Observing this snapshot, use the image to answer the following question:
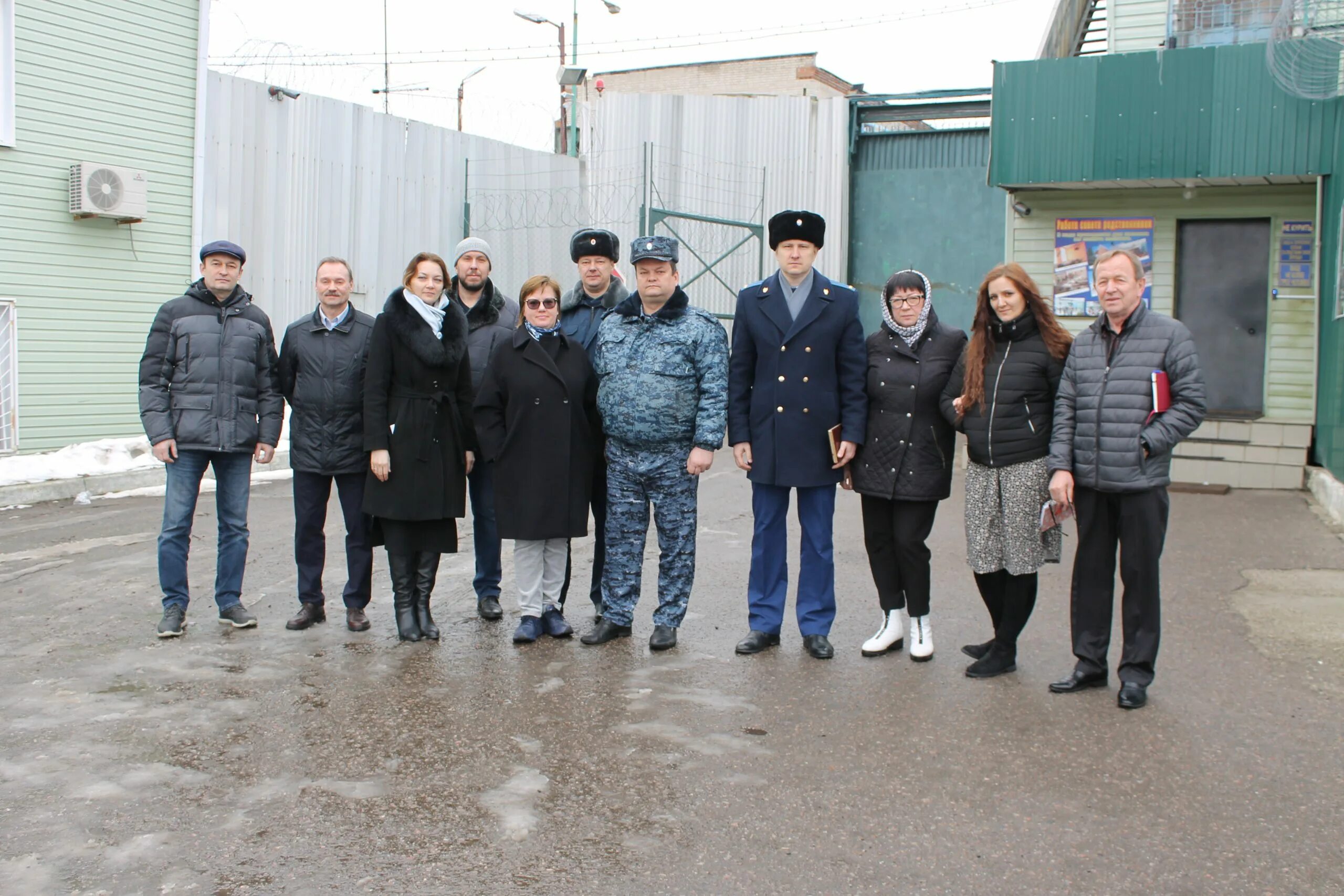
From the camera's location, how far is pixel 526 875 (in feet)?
11.1

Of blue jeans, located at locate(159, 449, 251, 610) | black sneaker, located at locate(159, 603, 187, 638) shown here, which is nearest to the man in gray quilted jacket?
blue jeans, located at locate(159, 449, 251, 610)

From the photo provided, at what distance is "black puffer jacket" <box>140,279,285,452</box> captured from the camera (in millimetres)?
6047

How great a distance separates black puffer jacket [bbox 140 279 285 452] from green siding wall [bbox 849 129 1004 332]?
1342 centimetres

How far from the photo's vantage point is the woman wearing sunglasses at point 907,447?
217 inches

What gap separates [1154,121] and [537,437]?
9.01 metres

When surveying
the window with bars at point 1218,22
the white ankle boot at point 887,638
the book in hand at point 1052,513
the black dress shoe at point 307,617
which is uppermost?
the window with bars at point 1218,22

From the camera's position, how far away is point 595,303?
6285 millimetres

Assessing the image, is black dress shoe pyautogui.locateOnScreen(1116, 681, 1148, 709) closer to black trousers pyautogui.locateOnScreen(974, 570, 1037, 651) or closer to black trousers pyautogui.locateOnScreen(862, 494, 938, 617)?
black trousers pyautogui.locateOnScreen(974, 570, 1037, 651)

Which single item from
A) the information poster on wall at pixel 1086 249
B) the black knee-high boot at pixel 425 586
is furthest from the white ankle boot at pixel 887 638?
the information poster on wall at pixel 1086 249

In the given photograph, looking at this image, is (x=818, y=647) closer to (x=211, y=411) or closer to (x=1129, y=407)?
(x=1129, y=407)

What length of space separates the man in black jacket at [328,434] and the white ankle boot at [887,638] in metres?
2.56

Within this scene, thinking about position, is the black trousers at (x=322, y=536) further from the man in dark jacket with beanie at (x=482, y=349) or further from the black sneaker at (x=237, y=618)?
the man in dark jacket with beanie at (x=482, y=349)

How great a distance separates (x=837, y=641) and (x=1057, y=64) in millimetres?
9013

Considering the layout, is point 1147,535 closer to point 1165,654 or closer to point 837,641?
point 1165,654
